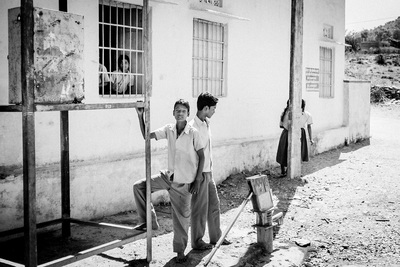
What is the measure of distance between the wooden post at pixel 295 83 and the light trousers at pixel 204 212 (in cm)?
392

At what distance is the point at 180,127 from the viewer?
15.1ft

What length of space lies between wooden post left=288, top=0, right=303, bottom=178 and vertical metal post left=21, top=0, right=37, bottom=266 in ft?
19.3

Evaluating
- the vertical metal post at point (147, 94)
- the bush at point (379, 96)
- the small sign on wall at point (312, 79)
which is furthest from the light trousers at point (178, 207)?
the bush at point (379, 96)

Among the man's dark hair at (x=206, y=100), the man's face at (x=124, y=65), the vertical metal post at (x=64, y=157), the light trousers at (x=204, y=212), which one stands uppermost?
the man's face at (x=124, y=65)

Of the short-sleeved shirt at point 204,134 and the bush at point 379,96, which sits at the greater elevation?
the bush at point 379,96

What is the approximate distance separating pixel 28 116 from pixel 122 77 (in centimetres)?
324

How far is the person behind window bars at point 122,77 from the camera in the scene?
6426mm

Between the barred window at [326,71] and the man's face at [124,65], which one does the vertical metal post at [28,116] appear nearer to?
the man's face at [124,65]

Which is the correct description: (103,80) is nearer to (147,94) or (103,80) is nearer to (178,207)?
(147,94)

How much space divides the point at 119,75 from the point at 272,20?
178 inches

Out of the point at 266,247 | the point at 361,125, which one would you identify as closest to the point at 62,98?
the point at 266,247

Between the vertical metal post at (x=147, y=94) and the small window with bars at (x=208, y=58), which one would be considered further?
the small window with bars at (x=208, y=58)

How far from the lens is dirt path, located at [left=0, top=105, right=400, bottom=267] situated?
482 centimetres

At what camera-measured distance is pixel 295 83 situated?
8445mm
